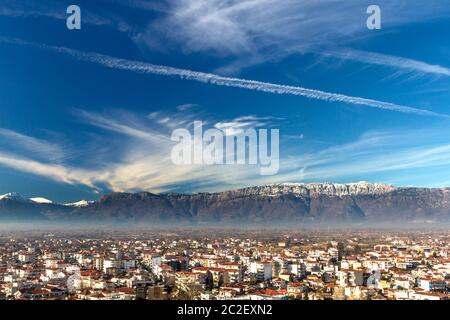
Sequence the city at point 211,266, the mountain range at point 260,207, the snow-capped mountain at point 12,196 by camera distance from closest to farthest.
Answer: the city at point 211,266
the snow-capped mountain at point 12,196
the mountain range at point 260,207

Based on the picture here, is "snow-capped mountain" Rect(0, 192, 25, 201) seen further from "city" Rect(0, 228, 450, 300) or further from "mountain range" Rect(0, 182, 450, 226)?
"city" Rect(0, 228, 450, 300)

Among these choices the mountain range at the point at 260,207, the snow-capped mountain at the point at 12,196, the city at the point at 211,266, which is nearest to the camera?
the city at the point at 211,266

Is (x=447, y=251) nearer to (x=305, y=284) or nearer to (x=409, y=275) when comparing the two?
(x=409, y=275)

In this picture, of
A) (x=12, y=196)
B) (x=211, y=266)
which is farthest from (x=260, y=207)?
(x=12, y=196)

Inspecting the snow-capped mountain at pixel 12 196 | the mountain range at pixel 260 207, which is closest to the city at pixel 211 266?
the mountain range at pixel 260 207

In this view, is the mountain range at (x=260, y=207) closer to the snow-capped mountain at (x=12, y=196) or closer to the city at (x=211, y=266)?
the snow-capped mountain at (x=12, y=196)

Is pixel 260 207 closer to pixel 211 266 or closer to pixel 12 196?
pixel 211 266
